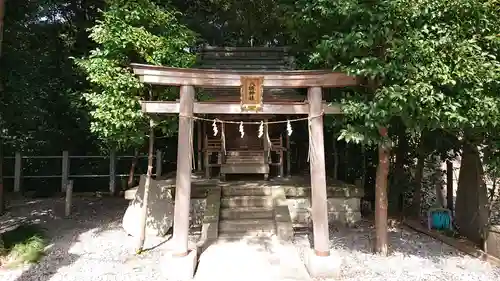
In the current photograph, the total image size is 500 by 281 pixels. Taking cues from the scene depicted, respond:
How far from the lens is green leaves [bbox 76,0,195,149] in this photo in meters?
6.21

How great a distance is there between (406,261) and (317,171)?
241cm

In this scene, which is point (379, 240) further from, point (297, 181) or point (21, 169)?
point (21, 169)

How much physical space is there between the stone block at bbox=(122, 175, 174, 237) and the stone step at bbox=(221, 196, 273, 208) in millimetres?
1328

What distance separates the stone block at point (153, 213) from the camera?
8.21m

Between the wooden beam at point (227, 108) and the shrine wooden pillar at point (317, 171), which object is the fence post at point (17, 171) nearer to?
the wooden beam at point (227, 108)

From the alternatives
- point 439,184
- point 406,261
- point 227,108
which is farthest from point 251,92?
point 439,184

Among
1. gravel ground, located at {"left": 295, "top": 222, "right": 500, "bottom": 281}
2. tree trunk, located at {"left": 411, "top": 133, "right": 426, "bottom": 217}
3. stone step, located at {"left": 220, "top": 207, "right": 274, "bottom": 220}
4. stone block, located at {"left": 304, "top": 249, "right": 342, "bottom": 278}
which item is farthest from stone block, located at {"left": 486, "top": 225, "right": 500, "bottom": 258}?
stone step, located at {"left": 220, "top": 207, "right": 274, "bottom": 220}

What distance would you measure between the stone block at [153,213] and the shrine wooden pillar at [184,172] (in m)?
2.39

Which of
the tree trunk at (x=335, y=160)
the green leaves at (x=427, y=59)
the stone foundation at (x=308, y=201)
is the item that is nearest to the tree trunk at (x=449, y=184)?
the stone foundation at (x=308, y=201)

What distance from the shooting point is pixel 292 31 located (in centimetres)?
718

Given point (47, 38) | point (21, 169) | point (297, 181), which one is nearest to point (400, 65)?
point (297, 181)

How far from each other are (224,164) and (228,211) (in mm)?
2672

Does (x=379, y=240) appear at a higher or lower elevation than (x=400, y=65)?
lower

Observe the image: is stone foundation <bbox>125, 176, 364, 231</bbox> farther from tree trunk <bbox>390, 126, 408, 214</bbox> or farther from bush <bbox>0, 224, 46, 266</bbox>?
bush <bbox>0, 224, 46, 266</bbox>
